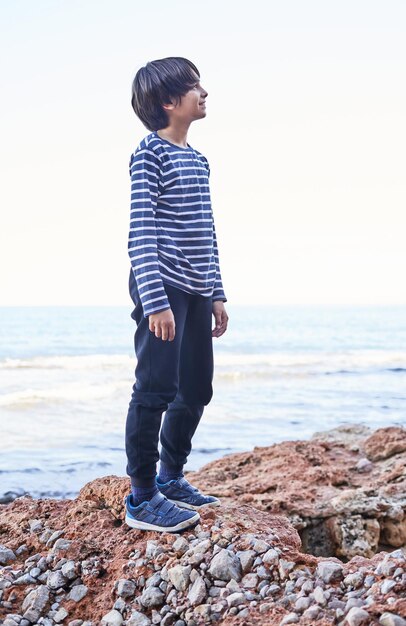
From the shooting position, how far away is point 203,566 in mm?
2768

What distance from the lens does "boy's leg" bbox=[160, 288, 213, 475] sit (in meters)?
3.33

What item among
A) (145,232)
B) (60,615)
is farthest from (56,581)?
(145,232)

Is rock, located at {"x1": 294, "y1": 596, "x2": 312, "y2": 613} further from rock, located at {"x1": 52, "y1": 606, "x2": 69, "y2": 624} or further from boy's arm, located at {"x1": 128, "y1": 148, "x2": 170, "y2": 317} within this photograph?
boy's arm, located at {"x1": 128, "y1": 148, "x2": 170, "y2": 317}

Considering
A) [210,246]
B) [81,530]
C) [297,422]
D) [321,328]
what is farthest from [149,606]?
[321,328]

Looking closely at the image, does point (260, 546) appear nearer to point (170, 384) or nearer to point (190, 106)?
point (170, 384)

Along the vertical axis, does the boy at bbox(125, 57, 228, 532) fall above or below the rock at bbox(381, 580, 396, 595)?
above

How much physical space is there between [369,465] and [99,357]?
2080 centimetres

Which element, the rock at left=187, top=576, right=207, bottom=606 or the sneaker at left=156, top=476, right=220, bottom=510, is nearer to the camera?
the rock at left=187, top=576, right=207, bottom=606

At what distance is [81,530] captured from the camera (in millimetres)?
3283

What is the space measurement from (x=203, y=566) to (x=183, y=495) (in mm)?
667

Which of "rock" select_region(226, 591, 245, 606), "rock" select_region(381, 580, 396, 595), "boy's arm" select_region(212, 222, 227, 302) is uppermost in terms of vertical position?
"boy's arm" select_region(212, 222, 227, 302)

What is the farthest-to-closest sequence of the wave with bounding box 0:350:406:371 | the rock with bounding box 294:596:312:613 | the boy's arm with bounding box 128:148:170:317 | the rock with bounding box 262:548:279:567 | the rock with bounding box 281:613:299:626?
the wave with bounding box 0:350:406:371 < the boy's arm with bounding box 128:148:170:317 < the rock with bounding box 262:548:279:567 < the rock with bounding box 294:596:312:613 < the rock with bounding box 281:613:299:626

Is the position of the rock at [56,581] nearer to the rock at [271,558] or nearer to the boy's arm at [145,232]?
the rock at [271,558]

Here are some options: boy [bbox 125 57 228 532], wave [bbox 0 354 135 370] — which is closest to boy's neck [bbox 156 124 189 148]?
boy [bbox 125 57 228 532]
